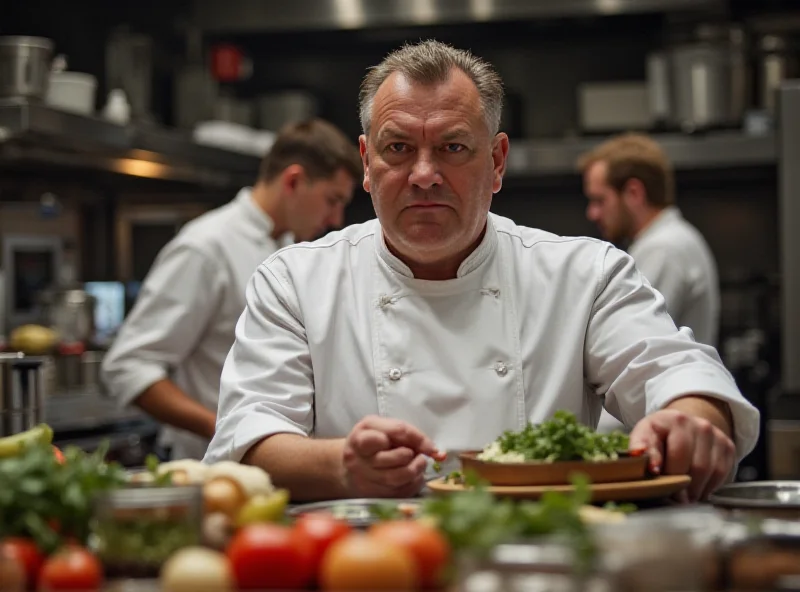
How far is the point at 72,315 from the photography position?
4.68m

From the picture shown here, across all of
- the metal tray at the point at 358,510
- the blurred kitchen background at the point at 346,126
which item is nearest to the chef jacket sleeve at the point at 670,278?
the blurred kitchen background at the point at 346,126

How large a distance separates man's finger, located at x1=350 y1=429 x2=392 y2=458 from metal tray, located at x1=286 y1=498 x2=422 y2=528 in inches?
5.5

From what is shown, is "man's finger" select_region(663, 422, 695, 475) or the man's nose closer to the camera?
"man's finger" select_region(663, 422, 695, 475)

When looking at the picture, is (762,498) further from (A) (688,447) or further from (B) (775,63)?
(B) (775,63)

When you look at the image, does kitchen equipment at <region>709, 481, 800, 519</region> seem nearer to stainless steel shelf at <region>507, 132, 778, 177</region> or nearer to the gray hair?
the gray hair

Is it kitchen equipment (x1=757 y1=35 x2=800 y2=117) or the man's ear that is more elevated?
kitchen equipment (x1=757 y1=35 x2=800 y2=117)

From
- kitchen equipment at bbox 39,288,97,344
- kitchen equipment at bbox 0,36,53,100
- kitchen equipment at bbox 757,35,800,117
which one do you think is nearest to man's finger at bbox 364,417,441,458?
kitchen equipment at bbox 0,36,53,100

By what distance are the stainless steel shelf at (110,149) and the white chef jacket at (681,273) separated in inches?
71.3

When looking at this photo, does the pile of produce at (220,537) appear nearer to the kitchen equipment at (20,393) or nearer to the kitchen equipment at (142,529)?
the kitchen equipment at (142,529)

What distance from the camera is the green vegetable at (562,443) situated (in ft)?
5.12

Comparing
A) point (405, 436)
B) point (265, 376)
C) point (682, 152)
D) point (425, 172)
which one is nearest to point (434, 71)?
point (425, 172)

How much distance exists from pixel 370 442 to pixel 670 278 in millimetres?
2928

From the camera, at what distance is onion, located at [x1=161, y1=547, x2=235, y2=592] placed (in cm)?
93

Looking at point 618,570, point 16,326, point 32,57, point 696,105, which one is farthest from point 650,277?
point 618,570
